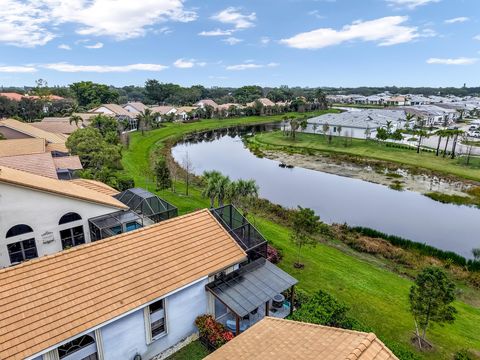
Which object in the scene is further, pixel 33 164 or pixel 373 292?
pixel 33 164

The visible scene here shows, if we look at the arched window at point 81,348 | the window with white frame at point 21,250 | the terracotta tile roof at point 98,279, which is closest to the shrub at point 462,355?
the terracotta tile roof at point 98,279

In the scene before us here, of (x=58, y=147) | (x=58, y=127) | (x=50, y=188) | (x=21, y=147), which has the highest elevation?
(x=50, y=188)

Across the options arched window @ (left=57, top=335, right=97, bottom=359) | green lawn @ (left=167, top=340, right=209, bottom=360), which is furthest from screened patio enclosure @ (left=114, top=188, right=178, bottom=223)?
arched window @ (left=57, top=335, right=97, bottom=359)

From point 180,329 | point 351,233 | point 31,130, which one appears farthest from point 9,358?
point 31,130

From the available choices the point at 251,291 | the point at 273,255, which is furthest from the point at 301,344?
the point at 273,255

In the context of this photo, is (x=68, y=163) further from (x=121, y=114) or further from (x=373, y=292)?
(x=121, y=114)

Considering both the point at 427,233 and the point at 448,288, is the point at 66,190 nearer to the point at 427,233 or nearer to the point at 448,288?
the point at 448,288

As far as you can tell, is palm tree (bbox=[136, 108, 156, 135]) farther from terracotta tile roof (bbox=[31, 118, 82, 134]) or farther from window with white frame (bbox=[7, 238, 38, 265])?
window with white frame (bbox=[7, 238, 38, 265])
